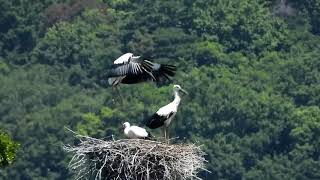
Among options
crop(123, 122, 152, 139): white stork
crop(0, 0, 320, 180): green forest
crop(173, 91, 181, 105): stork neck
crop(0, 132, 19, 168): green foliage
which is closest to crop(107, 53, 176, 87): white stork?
crop(173, 91, 181, 105): stork neck

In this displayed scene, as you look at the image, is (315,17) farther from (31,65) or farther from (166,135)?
(166,135)

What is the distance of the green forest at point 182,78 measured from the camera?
71.4 meters

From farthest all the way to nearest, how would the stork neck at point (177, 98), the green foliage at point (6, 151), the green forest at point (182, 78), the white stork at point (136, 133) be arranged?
the green forest at point (182, 78)
the stork neck at point (177, 98)
the white stork at point (136, 133)
the green foliage at point (6, 151)

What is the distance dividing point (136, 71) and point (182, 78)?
47.6 m

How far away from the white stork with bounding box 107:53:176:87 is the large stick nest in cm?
209

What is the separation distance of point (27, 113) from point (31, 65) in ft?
25.9

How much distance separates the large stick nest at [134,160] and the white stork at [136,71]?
6.87ft

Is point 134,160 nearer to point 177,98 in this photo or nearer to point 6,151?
point 6,151

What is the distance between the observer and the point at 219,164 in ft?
229

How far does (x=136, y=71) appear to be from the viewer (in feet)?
94.0

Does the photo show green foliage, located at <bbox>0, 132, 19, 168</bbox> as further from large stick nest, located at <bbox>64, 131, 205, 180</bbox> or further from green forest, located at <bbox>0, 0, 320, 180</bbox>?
green forest, located at <bbox>0, 0, 320, 180</bbox>

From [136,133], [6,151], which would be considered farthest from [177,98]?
[6,151]

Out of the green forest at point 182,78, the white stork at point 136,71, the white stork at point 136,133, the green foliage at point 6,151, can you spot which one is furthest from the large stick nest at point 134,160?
the green forest at point 182,78

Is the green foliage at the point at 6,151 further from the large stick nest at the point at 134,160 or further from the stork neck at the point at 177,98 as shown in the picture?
the stork neck at the point at 177,98
